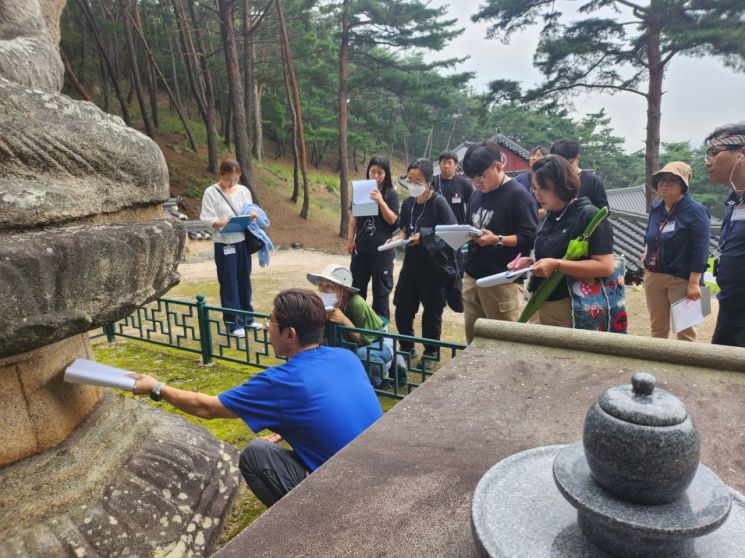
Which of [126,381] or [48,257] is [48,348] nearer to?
[126,381]

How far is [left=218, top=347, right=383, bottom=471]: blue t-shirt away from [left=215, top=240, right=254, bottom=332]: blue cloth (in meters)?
2.67

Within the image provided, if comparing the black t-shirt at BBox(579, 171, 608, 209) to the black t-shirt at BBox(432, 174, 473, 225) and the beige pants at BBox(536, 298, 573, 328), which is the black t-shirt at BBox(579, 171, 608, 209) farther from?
the beige pants at BBox(536, 298, 573, 328)

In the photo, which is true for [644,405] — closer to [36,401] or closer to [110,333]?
[36,401]

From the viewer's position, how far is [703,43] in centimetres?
923

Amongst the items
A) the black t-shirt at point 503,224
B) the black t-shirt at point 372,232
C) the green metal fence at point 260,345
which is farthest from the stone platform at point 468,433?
the black t-shirt at point 372,232

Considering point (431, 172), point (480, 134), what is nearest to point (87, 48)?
point (431, 172)

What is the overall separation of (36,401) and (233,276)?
275cm

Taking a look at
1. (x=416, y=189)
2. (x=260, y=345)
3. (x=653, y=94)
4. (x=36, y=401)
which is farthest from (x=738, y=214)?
(x=653, y=94)

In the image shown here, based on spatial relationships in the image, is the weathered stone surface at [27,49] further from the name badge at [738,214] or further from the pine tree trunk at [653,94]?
the pine tree trunk at [653,94]

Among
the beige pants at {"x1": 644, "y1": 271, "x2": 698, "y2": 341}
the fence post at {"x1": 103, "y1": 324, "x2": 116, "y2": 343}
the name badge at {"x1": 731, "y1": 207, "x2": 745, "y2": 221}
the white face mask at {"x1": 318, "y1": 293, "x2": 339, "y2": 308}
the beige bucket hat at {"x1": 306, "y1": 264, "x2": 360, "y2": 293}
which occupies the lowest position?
the fence post at {"x1": 103, "y1": 324, "x2": 116, "y2": 343}

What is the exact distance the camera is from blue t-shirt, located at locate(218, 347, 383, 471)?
187 cm

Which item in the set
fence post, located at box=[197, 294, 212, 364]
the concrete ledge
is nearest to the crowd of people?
the concrete ledge

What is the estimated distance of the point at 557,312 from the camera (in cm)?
279

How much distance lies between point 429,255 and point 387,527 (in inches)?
105
